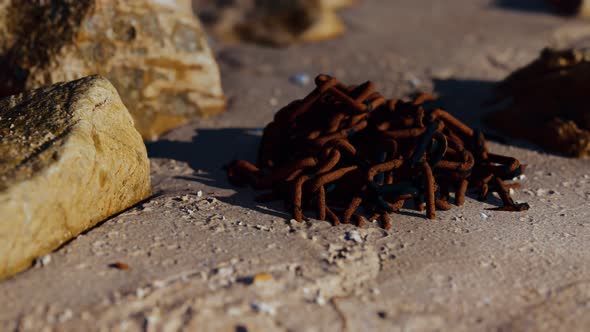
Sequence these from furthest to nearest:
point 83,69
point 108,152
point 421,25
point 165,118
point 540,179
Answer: point 421,25
point 165,118
point 83,69
point 540,179
point 108,152

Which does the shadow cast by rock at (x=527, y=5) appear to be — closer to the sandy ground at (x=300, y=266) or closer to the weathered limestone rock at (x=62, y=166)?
the sandy ground at (x=300, y=266)

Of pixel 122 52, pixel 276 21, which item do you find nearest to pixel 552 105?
pixel 122 52

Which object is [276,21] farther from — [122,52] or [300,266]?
[300,266]

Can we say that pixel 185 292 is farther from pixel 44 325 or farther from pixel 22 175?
pixel 22 175

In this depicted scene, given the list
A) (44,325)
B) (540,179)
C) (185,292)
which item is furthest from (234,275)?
(540,179)

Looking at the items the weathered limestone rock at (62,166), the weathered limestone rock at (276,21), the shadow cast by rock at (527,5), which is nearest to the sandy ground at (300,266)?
the weathered limestone rock at (62,166)

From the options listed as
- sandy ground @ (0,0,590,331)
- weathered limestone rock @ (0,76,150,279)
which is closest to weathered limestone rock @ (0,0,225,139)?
sandy ground @ (0,0,590,331)
